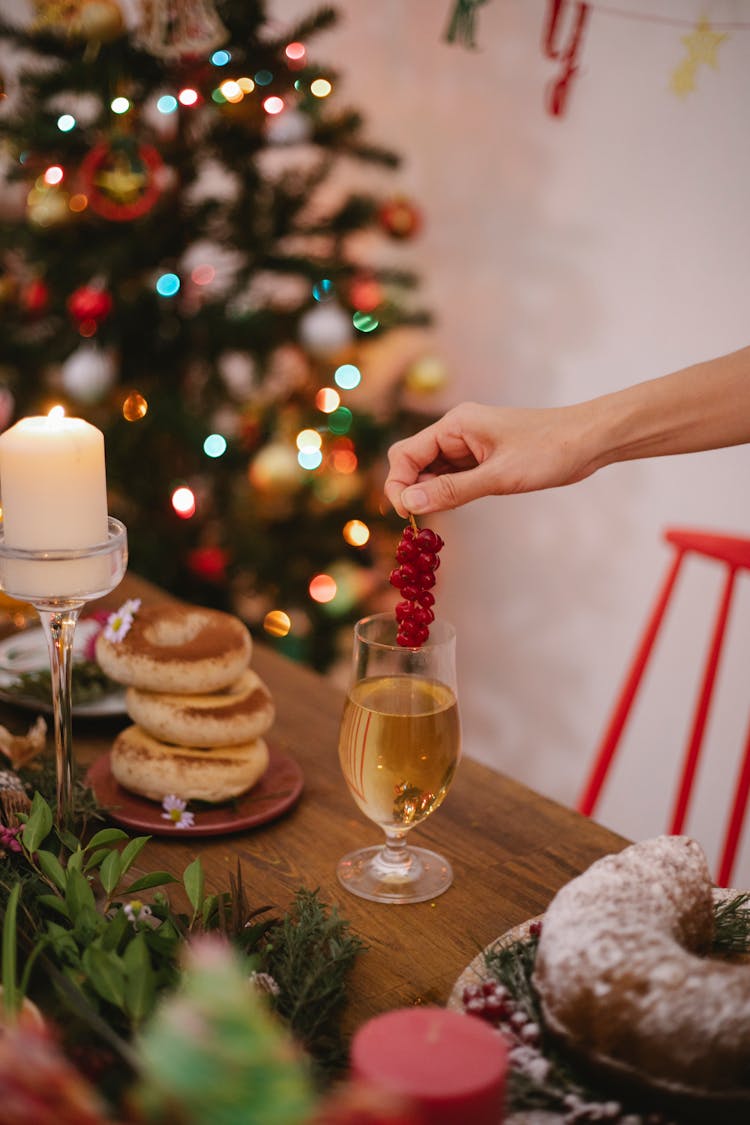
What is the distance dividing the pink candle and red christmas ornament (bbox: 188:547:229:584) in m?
2.18

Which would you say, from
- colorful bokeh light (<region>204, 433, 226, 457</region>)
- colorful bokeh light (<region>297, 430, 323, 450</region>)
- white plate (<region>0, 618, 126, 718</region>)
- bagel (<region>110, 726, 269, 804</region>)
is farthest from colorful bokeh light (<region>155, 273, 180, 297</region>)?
bagel (<region>110, 726, 269, 804</region>)

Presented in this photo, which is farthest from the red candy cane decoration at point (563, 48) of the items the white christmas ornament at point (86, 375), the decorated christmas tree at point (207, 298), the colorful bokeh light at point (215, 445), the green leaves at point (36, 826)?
the green leaves at point (36, 826)

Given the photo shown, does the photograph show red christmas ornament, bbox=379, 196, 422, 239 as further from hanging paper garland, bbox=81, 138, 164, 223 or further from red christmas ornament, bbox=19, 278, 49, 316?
red christmas ornament, bbox=19, 278, 49, 316

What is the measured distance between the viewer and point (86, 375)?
239 centimetres

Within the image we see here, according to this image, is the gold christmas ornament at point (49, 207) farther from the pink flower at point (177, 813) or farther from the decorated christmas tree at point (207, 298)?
the pink flower at point (177, 813)

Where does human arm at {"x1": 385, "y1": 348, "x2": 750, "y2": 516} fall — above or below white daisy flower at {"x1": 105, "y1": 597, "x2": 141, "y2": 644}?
above

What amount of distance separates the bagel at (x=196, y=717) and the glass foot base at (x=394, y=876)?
0.58 feet

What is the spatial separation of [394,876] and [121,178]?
1.85 m

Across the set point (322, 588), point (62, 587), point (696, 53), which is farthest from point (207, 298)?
point (62, 587)

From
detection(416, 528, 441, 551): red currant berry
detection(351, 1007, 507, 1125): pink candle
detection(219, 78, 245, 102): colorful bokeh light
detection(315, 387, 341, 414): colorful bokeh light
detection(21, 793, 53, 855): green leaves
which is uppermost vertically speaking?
detection(219, 78, 245, 102): colorful bokeh light

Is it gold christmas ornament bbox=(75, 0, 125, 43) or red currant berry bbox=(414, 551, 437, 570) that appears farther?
gold christmas ornament bbox=(75, 0, 125, 43)

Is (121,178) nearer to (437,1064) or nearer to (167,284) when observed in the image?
(167,284)

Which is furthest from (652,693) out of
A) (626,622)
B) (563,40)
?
(563,40)

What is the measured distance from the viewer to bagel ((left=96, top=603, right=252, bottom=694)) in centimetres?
111
